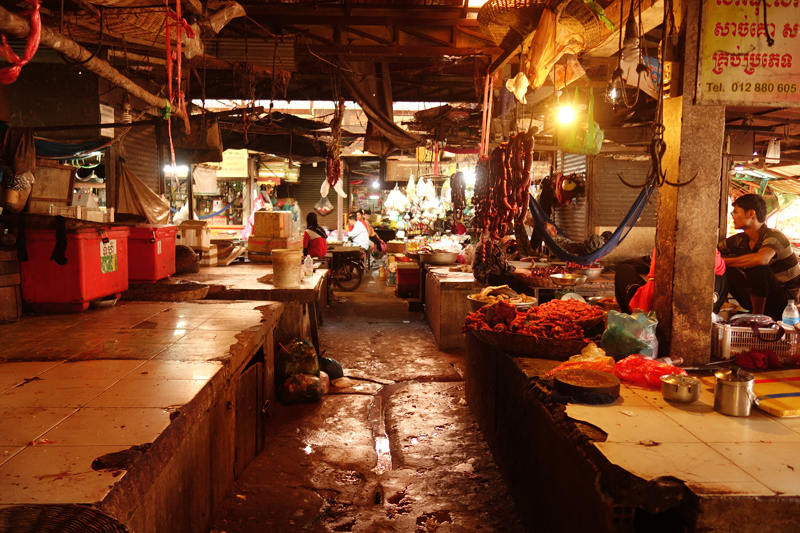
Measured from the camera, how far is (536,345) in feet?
13.7

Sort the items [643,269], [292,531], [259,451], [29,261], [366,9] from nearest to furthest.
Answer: [292,531], [259,451], [29,261], [366,9], [643,269]

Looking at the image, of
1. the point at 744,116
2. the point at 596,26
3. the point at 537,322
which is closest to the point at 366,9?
the point at 596,26

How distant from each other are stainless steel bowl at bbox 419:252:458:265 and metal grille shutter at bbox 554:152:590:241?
144 inches

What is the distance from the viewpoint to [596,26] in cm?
409

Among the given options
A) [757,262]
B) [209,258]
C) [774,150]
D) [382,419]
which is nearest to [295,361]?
[382,419]

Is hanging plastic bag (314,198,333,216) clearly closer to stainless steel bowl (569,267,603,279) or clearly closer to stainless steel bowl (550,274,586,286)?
stainless steel bowl (569,267,603,279)

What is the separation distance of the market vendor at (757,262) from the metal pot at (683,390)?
292 centimetres

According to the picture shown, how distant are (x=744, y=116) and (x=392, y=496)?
8999 mm

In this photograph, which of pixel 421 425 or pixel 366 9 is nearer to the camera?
pixel 421 425

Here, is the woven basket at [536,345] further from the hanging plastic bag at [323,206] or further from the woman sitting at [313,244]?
the hanging plastic bag at [323,206]

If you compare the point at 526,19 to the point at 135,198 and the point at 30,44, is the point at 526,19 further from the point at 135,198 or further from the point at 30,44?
the point at 135,198

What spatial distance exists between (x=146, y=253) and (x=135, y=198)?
8.08 feet

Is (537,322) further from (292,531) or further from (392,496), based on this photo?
(292,531)

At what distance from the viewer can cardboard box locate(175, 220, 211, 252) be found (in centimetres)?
912
